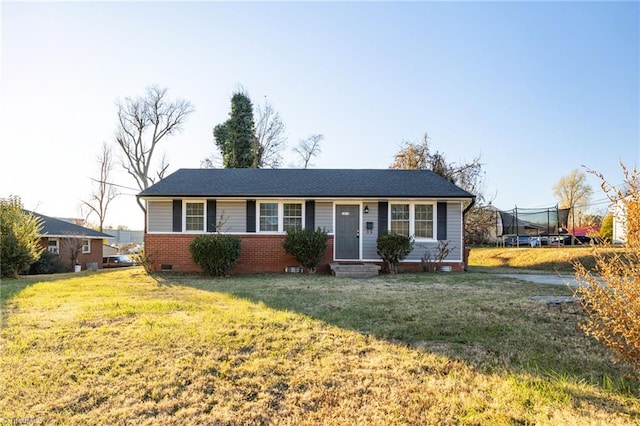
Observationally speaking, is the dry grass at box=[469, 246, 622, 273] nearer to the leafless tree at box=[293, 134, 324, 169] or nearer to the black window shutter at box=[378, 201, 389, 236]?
the black window shutter at box=[378, 201, 389, 236]

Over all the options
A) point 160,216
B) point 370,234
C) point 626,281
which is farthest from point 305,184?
point 626,281

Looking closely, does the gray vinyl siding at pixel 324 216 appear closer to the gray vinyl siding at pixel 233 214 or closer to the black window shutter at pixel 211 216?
the gray vinyl siding at pixel 233 214

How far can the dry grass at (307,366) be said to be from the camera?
2541 mm

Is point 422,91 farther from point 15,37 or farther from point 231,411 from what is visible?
point 231,411

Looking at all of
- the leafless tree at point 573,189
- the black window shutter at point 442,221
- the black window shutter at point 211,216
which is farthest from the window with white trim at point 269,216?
the leafless tree at point 573,189

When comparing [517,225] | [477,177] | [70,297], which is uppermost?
[477,177]

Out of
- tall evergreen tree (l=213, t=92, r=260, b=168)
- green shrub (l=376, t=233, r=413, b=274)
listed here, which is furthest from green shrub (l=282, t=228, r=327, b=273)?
tall evergreen tree (l=213, t=92, r=260, b=168)

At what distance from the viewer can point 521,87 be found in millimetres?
12391

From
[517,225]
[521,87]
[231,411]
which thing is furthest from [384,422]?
[517,225]

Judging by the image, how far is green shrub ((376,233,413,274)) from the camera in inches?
468

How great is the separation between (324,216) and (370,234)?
1775 millimetres

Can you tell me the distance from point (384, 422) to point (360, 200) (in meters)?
10.5

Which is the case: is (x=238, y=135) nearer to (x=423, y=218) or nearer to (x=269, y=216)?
(x=269, y=216)

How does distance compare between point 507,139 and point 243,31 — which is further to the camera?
point 507,139
